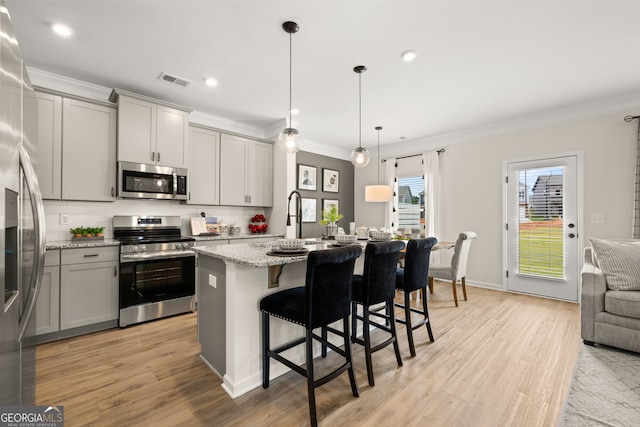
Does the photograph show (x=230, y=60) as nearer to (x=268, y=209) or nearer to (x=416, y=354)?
(x=268, y=209)

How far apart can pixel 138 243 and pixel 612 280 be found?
4732mm

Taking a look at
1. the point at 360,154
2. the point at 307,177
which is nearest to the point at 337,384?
the point at 360,154

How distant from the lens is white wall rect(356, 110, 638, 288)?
3725 mm

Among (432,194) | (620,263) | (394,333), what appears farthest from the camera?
(432,194)

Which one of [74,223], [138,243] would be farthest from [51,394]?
[74,223]

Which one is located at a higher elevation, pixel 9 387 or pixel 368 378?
pixel 9 387

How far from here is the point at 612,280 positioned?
266cm

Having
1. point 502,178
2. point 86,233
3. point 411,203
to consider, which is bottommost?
point 86,233

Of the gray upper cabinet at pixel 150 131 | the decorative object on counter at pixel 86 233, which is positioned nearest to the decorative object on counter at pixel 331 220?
the gray upper cabinet at pixel 150 131

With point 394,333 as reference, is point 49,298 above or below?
above

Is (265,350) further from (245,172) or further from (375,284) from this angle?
(245,172)

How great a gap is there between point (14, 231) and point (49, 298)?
2329mm

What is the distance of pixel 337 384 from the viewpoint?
2111 millimetres

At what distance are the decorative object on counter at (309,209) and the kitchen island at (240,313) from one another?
10.9 feet
